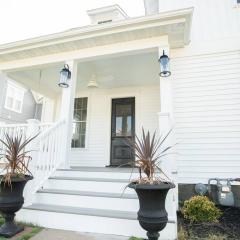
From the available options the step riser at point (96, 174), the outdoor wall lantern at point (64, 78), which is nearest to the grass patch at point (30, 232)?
the step riser at point (96, 174)

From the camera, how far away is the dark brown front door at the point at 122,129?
6438 millimetres

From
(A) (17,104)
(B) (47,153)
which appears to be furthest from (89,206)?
(A) (17,104)

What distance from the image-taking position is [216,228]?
316cm

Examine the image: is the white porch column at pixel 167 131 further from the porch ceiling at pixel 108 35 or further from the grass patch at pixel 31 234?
the grass patch at pixel 31 234

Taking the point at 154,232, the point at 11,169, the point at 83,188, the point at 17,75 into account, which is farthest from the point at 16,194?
the point at 17,75

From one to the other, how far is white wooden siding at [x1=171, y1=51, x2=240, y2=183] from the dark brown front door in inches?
80.2

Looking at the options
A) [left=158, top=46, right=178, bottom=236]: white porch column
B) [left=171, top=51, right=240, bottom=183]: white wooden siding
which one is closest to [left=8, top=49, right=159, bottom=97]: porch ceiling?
[left=171, top=51, right=240, bottom=183]: white wooden siding

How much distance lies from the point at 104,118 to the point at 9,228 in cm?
425

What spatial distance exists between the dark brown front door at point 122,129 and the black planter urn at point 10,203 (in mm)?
3654

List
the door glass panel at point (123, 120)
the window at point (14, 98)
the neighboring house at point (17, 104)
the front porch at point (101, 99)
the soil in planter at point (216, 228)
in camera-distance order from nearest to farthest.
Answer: the soil in planter at point (216, 228)
the front porch at point (101, 99)
the door glass panel at point (123, 120)
the neighboring house at point (17, 104)
the window at point (14, 98)

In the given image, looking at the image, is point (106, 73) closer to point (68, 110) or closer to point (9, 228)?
point (68, 110)

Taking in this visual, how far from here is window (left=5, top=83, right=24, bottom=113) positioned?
12555 millimetres

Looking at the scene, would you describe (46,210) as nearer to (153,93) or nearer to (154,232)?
(154,232)

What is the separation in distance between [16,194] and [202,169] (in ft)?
10.8
